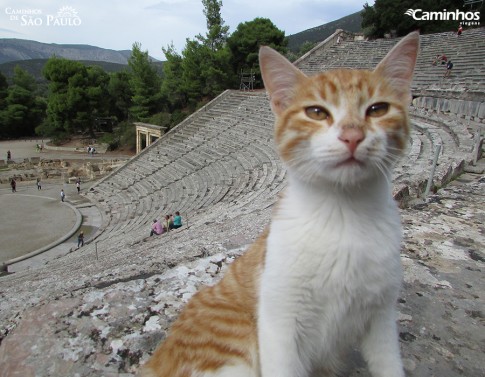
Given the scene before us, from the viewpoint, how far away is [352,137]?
1.15 metres

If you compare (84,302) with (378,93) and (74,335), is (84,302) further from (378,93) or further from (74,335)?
(378,93)

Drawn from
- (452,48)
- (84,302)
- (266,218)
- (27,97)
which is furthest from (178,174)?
(27,97)

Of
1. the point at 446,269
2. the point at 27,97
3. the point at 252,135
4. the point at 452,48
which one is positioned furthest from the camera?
the point at 27,97

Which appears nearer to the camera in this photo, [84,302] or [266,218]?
[84,302]

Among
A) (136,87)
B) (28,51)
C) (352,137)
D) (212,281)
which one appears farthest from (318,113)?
(28,51)

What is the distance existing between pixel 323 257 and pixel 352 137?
0.45m

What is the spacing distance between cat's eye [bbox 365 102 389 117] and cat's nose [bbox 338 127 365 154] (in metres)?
0.20

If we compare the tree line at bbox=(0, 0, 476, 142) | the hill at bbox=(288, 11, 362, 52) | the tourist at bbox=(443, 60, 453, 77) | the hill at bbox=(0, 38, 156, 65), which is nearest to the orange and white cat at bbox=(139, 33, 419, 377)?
the tourist at bbox=(443, 60, 453, 77)

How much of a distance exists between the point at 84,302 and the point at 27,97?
42132 mm

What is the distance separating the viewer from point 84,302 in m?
1.76

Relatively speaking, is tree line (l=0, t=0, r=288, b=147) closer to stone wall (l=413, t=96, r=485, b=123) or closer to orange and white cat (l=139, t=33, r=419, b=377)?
stone wall (l=413, t=96, r=485, b=123)

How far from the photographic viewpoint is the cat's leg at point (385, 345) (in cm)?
128

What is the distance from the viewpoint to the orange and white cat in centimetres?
119

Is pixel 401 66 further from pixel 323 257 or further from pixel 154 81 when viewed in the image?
pixel 154 81
